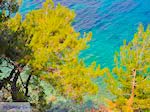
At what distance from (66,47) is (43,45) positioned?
3.57 feet

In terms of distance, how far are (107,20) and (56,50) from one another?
45.3 metres

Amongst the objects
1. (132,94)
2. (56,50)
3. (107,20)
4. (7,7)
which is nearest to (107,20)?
(107,20)

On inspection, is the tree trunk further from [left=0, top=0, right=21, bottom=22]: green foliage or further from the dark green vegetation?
[left=0, top=0, right=21, bottom=22]: green foliage

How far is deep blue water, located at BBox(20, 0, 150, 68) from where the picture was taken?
5378cm

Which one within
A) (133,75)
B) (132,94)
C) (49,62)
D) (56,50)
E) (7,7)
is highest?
(7,7)

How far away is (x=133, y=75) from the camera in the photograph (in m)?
19.3

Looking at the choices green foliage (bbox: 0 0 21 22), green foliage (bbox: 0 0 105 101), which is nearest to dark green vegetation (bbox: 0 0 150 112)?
green foliage (bbox: 0 0 105 101)

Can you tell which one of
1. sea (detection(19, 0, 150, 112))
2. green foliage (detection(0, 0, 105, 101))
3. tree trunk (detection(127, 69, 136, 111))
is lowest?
tree trunk (detection(127, 69, 136, 111))

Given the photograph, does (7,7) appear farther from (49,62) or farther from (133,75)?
(133,75)

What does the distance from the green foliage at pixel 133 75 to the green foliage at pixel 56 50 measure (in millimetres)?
2747

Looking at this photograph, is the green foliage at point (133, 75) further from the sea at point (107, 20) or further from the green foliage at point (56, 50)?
the sea at point (107, 20)

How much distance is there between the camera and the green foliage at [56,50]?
1541 centimetres

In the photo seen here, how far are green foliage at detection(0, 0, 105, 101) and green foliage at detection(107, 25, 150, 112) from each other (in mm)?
2747

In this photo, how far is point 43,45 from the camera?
15.9 meters
